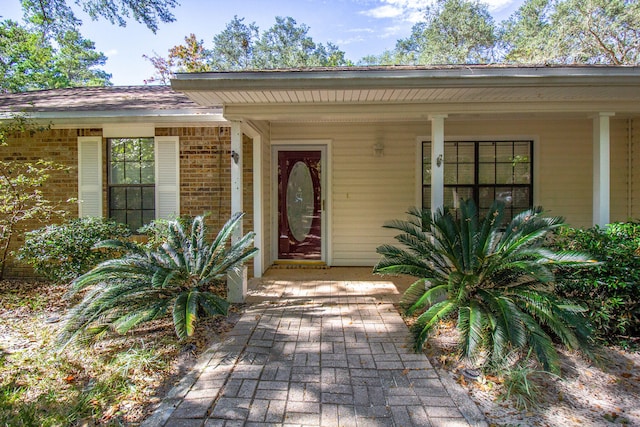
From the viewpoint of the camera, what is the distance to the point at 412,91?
4434 mm

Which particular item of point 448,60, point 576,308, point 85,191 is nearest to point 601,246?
point 576,308

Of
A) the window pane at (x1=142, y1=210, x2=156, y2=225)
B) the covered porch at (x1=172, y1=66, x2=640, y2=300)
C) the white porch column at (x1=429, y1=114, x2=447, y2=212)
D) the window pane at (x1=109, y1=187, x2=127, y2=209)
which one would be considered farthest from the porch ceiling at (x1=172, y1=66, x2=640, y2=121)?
the window pane at (x1=109, y1=187, x2=127, y2=209)

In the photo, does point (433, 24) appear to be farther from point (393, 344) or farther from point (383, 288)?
point (393, 344)

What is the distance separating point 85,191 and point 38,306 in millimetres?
2074

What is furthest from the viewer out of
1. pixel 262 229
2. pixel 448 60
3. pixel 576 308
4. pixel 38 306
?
pixel 448 60

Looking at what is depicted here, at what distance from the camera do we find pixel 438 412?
251cm

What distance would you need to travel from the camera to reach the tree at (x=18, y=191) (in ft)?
17.5

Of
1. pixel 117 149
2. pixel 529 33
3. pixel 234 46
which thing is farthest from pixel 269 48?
pixel 117 149

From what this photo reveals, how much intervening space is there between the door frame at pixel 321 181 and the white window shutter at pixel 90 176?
9.48 ft

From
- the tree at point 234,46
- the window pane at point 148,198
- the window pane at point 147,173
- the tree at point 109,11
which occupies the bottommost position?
the window pane at point 148,198

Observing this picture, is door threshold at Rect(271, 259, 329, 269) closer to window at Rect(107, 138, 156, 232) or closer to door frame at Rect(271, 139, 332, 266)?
door frame at Rect(271, 139, 332, 266)

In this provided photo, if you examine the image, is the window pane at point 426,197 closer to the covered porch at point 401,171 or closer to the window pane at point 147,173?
the covered porch at point 401,171

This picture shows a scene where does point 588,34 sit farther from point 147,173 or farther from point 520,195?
point 147,173

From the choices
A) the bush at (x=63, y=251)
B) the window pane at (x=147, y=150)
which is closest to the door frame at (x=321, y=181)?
the window pane at (x=147, y=150)
